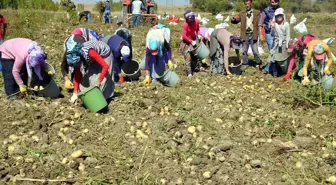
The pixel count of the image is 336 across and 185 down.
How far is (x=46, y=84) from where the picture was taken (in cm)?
492

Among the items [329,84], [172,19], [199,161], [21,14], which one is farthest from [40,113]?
[172,19]

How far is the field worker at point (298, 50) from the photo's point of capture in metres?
5.66

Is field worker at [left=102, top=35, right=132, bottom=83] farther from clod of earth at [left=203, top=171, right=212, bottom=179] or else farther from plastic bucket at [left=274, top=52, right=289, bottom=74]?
plastic bucket at [left=274, top=52, right=289, bottom=74]

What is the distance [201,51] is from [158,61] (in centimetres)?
93

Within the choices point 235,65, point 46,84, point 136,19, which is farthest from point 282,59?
point 136,19

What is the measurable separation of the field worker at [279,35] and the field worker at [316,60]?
101 centimetres

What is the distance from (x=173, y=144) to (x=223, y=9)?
28999mm

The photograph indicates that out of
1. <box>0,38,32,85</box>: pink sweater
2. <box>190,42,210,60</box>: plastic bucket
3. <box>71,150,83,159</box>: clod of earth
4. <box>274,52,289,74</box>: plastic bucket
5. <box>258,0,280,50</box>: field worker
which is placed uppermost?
<box>258,0,280,50</box>: field worker

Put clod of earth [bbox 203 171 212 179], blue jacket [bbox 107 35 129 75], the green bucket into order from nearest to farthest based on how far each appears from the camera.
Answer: clod of earth [bbox 203 171 212 179] → the green bucket → blue jacket [bbox 107 35 129 75]

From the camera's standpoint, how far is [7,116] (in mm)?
4223

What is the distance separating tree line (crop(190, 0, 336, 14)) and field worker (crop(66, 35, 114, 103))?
25.2 meters

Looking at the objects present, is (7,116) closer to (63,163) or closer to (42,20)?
(63,163)

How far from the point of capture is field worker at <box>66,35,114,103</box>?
4305mm

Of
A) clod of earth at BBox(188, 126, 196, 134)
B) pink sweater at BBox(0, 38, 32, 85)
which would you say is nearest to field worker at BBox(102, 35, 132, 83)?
pink sweater at BBox(0, 38, 32, 85)
